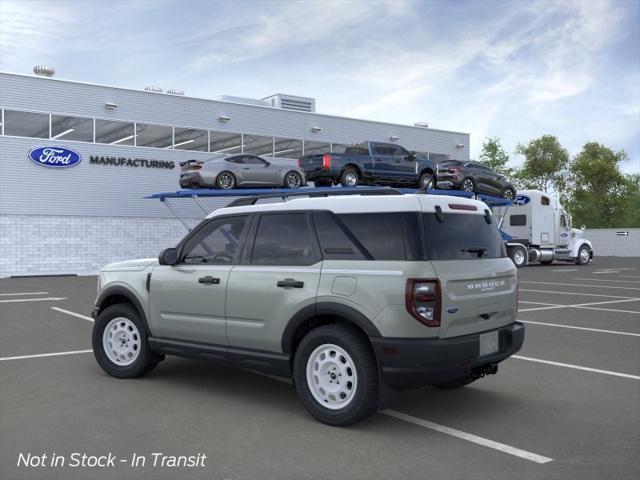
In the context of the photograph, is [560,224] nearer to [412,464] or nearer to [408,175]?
[408,175]

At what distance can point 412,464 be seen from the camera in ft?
14.2

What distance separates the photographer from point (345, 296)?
5176mm

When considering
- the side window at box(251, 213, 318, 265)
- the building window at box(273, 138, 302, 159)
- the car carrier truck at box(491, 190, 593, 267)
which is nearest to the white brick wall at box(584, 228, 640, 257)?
the car carrier truck at box(491, 190, 593, 267)

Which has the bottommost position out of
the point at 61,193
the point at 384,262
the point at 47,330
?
the point at 47,330

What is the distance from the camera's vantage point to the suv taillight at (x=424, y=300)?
16.0ft

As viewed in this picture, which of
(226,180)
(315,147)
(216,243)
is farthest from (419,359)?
(315,147)

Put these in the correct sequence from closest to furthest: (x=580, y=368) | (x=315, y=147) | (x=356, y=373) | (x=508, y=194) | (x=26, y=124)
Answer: (x=356, y=373) < (x=580, y=368) < (x=26, y=124) < (x=508, y=194) < (x=315, y=147)

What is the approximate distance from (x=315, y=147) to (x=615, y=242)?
2795cm

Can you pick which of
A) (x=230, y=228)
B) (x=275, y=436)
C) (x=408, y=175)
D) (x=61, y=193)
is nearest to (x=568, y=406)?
(x=275, y=436)

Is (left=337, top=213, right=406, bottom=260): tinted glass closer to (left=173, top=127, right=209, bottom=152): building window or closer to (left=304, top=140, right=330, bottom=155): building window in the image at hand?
(left=173, top=127, right=209, bottom=152): building window

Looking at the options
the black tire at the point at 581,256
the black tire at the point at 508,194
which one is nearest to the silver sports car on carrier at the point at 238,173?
the black tire at the point at 508,194

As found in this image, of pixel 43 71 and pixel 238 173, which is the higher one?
pixel 43 71

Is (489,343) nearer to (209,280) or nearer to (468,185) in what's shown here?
(209,280)

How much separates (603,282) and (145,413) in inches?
734
